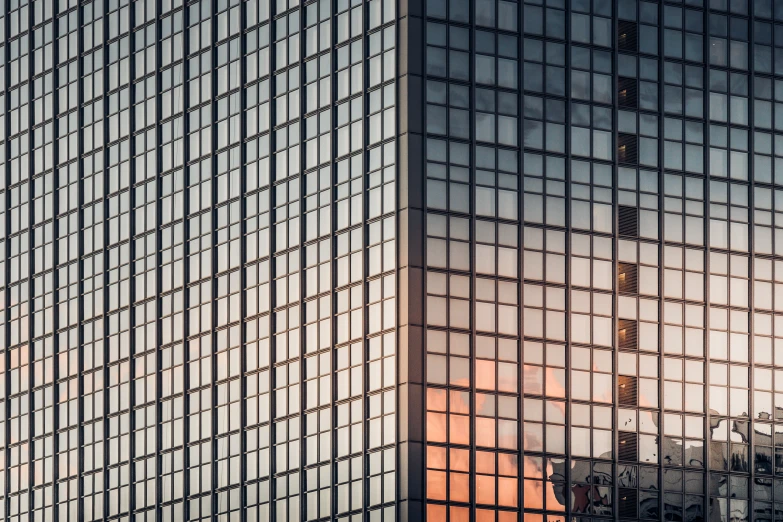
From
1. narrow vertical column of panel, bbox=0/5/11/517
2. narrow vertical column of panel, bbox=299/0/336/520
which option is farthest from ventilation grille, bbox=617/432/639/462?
narrow vertical column of panel, bbox=0/5/11/517

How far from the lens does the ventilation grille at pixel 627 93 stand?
118 metres

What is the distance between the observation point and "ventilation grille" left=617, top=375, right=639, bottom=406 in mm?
114812

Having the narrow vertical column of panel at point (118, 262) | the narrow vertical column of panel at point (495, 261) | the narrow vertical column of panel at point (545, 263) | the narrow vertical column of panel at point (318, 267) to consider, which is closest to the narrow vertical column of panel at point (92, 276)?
the narrow vertical column of panel at point (118, 262)

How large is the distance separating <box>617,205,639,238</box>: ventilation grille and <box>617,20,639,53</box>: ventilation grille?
345 inches

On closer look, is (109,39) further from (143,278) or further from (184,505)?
(184,505)

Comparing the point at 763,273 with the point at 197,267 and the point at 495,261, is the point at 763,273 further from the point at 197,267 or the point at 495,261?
the point at 197,267

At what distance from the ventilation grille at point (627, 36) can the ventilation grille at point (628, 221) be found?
877 centimetres

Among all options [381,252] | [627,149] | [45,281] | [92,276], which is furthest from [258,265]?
[45,281]

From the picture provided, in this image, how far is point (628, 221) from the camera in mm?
116562

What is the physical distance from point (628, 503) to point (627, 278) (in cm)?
1193

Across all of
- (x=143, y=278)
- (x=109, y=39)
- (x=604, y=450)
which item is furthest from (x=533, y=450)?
(x=109, y=39)

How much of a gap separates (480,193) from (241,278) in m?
17.3

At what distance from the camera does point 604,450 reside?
113m

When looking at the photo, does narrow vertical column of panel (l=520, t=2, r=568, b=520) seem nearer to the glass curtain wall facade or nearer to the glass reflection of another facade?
the glass reflection of another facade
